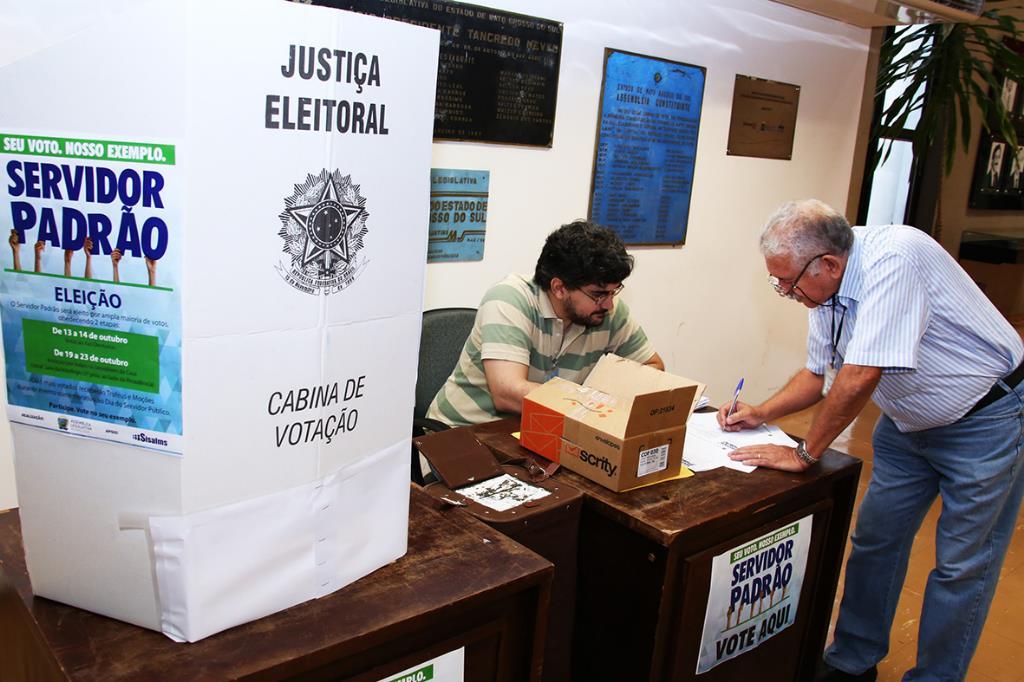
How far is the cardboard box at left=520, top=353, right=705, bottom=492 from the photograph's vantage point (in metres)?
1.66

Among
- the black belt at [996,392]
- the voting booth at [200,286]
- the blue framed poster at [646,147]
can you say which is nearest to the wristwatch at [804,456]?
the black belt at [996,392]

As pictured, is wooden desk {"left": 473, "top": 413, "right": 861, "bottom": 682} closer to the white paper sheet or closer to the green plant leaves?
the white paper sheet

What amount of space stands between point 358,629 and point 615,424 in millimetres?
796

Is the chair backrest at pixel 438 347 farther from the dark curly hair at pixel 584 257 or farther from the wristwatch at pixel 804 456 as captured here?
the wristwatch at pixel 804 456

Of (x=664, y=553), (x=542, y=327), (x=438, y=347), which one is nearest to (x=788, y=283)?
(x=542, y=327)

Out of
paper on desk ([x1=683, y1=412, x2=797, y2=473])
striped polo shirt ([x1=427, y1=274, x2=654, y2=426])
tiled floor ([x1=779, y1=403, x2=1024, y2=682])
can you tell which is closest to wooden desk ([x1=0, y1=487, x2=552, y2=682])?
paper on desk ([x1=683, y1=412, x2=797, y2=473])

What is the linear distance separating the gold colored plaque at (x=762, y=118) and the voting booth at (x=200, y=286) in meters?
2.96

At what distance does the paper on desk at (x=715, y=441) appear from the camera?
1882 millimetres

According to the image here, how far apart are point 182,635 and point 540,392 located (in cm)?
104

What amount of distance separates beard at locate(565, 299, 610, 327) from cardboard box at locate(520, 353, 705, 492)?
35cm

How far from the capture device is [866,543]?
2258 millimetres

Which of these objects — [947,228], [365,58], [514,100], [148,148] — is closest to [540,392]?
[365,58]

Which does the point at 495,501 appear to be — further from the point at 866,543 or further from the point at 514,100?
the point at 514,100

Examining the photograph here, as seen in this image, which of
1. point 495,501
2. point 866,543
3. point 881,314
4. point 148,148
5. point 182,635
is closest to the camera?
point 148,148
